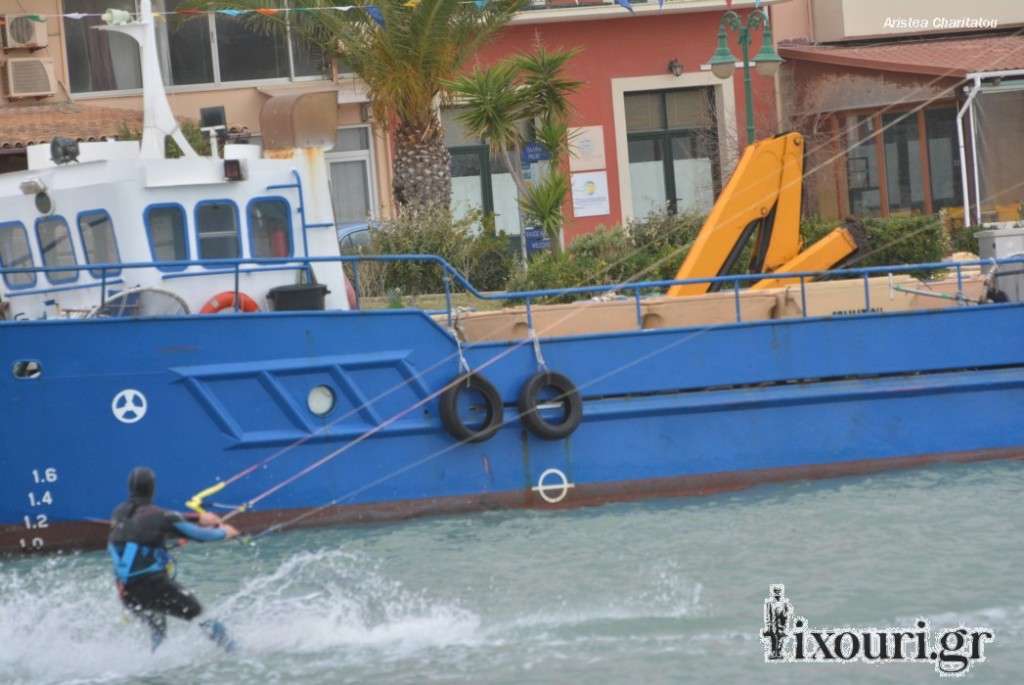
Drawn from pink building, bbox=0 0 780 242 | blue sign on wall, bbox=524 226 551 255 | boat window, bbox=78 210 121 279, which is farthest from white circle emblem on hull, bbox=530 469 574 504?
pink building, bbox=0 0 780 242

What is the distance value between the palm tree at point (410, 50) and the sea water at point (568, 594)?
9236 millimetres

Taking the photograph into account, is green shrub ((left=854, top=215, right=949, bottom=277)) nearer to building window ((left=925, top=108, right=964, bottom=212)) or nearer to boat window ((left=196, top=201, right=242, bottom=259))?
building window ((left=925, top=108, right=964, bottom=212))

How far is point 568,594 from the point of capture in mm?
10172

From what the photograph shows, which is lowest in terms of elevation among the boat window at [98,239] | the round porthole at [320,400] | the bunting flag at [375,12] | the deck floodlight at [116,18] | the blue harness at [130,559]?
the blue harness at [130,559]

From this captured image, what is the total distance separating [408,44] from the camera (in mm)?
20188

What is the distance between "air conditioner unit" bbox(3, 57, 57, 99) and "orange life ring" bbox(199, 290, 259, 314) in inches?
504

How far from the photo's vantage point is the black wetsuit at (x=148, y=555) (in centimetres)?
859

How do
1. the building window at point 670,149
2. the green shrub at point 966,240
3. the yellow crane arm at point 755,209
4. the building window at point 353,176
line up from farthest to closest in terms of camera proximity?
the building window at point 670,149 < the building window at point 353,176 < the green shrub at point 966,240 < the yellow crane arm at point 755,209

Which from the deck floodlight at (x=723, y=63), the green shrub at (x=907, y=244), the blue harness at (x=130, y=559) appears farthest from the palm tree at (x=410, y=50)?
the blue harness at (x=130, y=559)

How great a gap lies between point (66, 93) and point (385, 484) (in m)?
14.8

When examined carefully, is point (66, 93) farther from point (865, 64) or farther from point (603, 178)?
point (865, 64)

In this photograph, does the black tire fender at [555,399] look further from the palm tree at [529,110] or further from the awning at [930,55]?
the awning at [930,55]

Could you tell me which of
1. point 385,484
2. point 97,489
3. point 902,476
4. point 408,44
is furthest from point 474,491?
point 408,44

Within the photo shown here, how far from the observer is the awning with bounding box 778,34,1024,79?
23156mm
